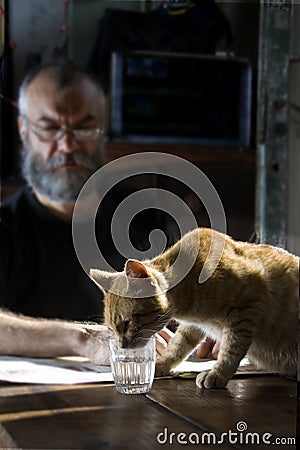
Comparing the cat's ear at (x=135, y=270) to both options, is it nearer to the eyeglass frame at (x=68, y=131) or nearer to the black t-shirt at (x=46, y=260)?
the black t-shirt at (x=46, y=260)

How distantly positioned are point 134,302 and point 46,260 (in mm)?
129

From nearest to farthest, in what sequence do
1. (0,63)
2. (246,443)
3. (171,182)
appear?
(246,443), (171,182), (0,63)

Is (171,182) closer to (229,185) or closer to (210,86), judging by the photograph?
(229,185)

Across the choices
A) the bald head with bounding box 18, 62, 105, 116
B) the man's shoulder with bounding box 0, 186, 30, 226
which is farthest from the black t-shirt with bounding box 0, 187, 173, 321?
the bald head with bounding box 18, 62, 105, 116

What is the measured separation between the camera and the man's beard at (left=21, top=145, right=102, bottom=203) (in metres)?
0.80

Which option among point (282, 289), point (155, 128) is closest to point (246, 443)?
point (282, 289)

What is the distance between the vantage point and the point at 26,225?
0.81 meters

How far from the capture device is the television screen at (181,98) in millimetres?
848

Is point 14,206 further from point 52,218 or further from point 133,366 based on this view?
point 133,366

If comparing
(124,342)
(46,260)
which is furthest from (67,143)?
(124,342)

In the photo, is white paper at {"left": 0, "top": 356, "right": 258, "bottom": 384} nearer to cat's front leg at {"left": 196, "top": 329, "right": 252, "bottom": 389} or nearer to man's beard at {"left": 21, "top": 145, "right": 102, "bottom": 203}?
cat's front leg at {"left": 196, "top": 329, "right": 252, "bottom": 389}

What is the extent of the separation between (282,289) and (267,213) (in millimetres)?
122

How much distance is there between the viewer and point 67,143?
0.82 meters

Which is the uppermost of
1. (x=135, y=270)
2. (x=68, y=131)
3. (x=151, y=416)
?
(x=68, y=131)
